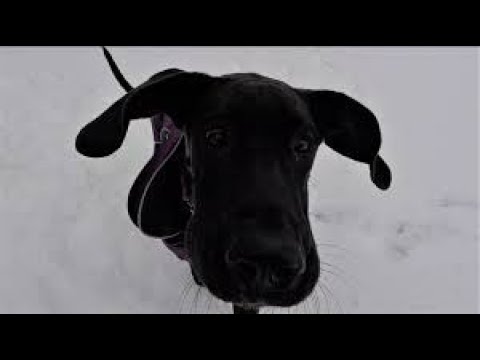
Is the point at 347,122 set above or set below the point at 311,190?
above

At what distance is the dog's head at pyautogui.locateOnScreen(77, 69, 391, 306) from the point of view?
2293 millimetres

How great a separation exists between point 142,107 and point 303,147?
0.63 meters

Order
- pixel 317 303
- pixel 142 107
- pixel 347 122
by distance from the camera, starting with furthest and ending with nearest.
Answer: pixel 317 303
pixel 347 122
pixel 142 107

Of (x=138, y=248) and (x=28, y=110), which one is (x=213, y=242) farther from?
(x=28, y=110)

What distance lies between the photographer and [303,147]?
262 centimetres

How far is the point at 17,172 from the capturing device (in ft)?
15.0

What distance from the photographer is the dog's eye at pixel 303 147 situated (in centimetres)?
258

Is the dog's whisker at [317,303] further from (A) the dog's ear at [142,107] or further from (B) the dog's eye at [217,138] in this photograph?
(B) the dog's eye at [217,138]

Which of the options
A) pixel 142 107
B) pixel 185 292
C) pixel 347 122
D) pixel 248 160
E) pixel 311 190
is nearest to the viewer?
pixel 248 160

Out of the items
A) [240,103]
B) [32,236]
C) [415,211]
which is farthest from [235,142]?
[415,211]

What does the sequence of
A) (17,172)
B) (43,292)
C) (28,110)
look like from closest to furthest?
1. (43,292)
2. (17,172)
3. (28,110)

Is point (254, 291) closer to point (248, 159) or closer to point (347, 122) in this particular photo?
point (248, 159)

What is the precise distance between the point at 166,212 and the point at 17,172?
67.6 inches

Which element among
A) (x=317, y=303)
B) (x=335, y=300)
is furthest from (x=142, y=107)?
(x=335, y=300)
